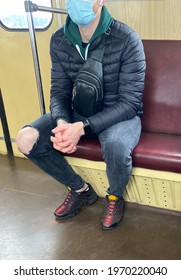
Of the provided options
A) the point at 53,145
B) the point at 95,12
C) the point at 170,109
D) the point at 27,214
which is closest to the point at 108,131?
the point at 53,145

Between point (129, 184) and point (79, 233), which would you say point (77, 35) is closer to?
point (129, 184)

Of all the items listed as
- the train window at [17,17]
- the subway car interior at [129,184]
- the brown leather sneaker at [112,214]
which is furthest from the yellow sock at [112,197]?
the train window at [17,17]

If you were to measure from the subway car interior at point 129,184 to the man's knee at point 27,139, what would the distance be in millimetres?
276

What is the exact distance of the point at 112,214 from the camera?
1910 millimetres

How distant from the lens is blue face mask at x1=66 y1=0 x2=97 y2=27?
5.51 feet

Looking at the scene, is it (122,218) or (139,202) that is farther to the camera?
(139,202)

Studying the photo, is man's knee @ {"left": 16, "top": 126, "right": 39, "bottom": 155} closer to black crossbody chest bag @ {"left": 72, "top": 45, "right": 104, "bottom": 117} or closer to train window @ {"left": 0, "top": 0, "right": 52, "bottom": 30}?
black crossbody chest bag @ {"left": 72, "top": 45, "right": 104, "bottom": 117}

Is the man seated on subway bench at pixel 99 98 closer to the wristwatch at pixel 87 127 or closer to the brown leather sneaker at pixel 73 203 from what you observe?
the wristwatch at pixel 87 127

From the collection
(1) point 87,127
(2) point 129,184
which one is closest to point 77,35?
(1) point 87,127

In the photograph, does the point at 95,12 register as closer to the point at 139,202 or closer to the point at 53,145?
the point at 53,145

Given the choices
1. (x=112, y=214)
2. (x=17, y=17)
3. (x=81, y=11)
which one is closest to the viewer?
(x=81, y=11)

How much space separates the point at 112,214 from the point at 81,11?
122 centimetres

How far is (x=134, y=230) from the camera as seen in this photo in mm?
1882

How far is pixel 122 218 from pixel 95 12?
1.29m
